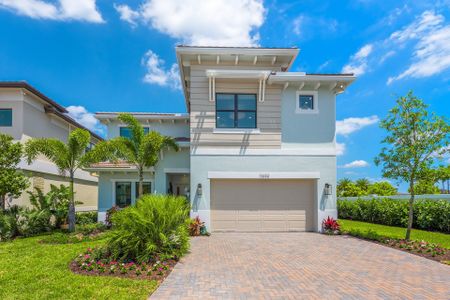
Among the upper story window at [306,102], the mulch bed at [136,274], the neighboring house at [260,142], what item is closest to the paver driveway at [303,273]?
the mulch bed at [136,274]

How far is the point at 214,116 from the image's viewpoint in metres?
13.1

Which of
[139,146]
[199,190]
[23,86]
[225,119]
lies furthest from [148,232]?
[23,86]

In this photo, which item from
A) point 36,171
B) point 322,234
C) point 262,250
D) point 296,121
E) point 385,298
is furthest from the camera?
point 36,171

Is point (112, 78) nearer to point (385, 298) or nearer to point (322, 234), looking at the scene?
point (322, 234)

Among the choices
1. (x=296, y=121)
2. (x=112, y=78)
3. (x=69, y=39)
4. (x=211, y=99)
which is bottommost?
(x=296, y=121)

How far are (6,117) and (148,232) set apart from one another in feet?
39.8

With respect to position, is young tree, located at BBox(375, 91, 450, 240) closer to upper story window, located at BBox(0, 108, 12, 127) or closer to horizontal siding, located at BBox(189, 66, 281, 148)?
horizontal siding, located at BBox(189, 66, 281, 148)

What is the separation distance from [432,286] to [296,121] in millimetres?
8359

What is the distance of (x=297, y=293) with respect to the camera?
18.2 ft

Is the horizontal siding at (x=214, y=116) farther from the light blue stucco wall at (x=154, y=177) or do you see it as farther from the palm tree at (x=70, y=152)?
the palm tree at (x=70, y=152)

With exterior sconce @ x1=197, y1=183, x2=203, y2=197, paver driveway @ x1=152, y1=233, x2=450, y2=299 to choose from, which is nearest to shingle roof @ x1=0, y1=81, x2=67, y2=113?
exterior sconce @ x1=197, y1=183, x2=203, y2=197

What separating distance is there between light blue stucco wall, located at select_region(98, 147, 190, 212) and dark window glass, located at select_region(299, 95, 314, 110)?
594 centimetres

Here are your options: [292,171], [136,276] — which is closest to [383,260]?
[292,171]

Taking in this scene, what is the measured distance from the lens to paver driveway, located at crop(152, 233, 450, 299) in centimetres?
561
